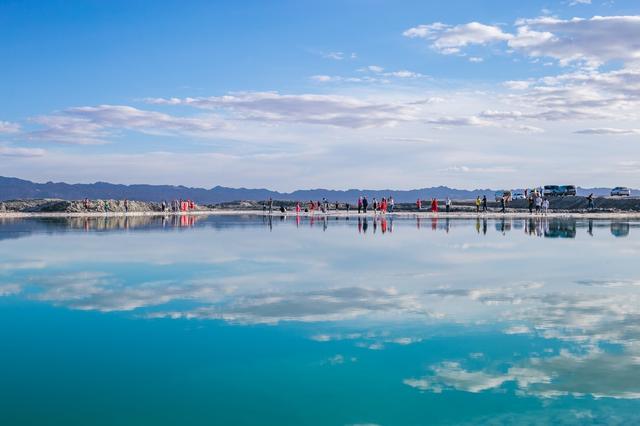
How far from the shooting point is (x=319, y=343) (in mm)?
11328

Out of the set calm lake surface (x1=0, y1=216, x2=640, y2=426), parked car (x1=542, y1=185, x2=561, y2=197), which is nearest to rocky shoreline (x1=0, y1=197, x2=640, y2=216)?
parked car (x1=542, y1=185, x2=561, y2=197)

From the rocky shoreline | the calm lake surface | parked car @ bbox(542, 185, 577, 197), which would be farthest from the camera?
parked car @ bbox(542, 185, 577, 197)

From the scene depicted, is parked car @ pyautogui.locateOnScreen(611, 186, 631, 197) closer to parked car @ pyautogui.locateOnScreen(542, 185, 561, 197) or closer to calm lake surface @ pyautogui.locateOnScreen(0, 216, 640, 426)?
parked car @ pyautogui.locateOnScreen(542, 185, 561, 197)

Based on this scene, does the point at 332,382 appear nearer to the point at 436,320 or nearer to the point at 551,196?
the point at 436,320

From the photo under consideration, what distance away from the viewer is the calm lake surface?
827cm

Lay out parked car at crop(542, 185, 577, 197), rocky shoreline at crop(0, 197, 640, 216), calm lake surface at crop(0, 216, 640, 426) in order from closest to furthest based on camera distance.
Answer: calm lake surface at crop(0, 216, 640, 426) < rocky shoreline at crop(0, 197, 640, 216) < parked car at crop(542, 185, 577, 197)

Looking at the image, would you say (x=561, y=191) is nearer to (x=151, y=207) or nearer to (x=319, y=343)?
(x=151, y=207)

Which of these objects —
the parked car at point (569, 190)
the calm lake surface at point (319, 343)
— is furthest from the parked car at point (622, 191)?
the calm lake surface at point (319, 343)

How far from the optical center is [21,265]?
857 inches

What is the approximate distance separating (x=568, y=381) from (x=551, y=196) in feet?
335

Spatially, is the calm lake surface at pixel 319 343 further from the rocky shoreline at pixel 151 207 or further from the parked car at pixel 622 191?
the parked car at pixel 622 191

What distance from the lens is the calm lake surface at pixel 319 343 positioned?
8.27 meters

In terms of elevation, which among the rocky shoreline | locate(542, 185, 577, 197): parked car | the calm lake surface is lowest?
the calm lake surface

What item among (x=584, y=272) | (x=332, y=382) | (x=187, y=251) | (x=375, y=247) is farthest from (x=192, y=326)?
(x=375, y=247)
